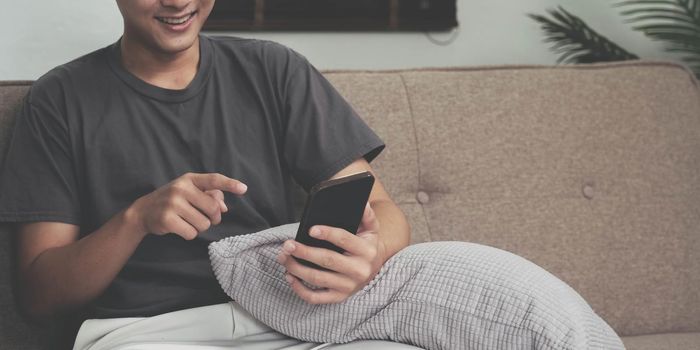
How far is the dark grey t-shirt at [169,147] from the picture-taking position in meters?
1.28

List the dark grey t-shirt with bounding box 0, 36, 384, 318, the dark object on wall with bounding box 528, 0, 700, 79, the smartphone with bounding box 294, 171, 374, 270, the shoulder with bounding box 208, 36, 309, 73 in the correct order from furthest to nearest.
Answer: the dark object on wall with bounding box 528, 0, 700, 79 < the shoulder with bounding box 208, 36, 309, 73 < the dark grey t-shirt with bounding box 0, 36, 384, 318 < the smartphone with bounding box 294, 171, 374, 270

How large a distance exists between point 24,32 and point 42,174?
1.22ft

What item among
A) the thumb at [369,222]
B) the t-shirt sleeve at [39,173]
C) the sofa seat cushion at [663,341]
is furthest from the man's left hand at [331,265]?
the sofa seat cushion at [663,341]

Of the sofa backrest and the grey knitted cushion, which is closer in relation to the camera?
the grey knitted cushion

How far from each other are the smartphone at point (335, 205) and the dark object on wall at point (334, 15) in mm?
1559

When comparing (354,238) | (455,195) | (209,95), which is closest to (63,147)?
(209,95)

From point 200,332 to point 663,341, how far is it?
84 cm

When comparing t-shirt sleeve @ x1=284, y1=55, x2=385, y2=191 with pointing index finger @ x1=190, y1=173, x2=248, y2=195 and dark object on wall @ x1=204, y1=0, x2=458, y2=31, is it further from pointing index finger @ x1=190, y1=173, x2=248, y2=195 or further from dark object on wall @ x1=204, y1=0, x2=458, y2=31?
dark object on wall @ x1=204, y1=0, x2=458, y2=31

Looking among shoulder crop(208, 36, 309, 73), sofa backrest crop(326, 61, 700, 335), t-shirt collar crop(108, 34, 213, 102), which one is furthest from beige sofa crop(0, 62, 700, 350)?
t-shirt collar crop(108, 34, 213, 102)

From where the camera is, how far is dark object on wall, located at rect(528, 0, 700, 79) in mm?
2502

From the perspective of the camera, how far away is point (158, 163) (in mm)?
1302

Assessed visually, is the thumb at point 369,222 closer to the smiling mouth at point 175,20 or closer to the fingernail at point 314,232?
the fingernail at point 314,232

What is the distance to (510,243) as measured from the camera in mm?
1569

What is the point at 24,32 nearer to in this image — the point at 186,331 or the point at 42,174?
the point at 42,174
